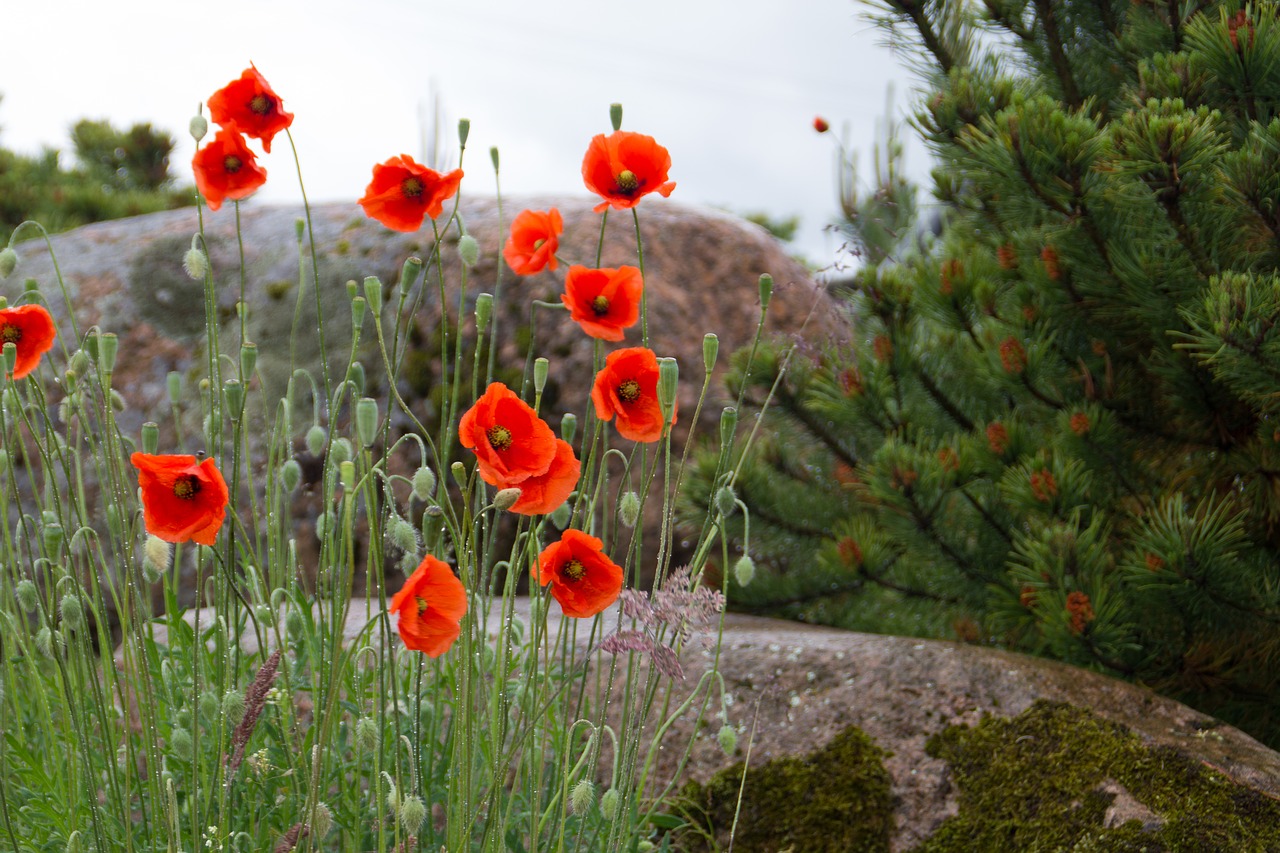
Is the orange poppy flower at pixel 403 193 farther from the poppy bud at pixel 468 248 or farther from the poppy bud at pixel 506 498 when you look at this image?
the poppy bud at pixel 506 498

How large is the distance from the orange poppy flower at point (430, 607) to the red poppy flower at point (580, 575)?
137 millimetres

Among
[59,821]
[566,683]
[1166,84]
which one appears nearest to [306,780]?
[566,683]

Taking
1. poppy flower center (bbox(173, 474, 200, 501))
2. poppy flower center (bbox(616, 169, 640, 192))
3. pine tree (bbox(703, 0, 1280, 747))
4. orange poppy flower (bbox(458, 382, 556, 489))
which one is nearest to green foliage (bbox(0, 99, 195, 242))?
pine tree (bbox(703, 0, 1280, 747))

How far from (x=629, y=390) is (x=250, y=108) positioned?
2.36 ft

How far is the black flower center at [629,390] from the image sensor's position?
1.42 metres

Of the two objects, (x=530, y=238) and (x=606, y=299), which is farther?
(x=530, y=238)

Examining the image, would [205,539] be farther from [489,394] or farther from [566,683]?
[566,683]

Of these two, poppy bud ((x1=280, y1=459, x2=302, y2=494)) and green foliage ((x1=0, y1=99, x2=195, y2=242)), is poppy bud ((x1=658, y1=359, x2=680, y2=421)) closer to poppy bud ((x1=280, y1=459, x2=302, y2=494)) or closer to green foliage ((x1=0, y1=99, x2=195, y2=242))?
poppy bud ((x1=280, y1=459, x2=302, y2=494))

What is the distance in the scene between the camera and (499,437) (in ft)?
4.07

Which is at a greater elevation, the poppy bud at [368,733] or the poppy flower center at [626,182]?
the poppy flower center at [626,182]

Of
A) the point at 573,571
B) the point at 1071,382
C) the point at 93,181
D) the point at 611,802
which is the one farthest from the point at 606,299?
the point at 93,181

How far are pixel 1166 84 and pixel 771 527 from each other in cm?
142

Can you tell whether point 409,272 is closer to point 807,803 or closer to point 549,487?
point 549,487

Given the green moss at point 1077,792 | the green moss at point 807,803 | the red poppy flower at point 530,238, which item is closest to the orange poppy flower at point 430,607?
the red poppy flower at point 530,238
